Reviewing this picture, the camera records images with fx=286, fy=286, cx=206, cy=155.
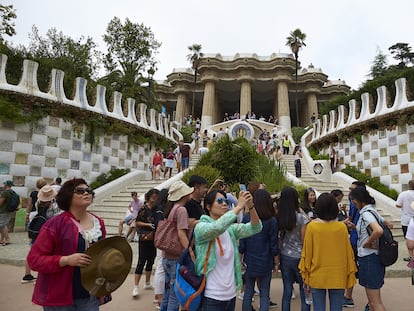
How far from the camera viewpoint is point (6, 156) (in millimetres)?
8969

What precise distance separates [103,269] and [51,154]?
372 inches

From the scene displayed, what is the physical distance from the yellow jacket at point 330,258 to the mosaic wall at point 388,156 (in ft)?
30.3

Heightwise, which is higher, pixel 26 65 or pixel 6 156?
pixel 26 65

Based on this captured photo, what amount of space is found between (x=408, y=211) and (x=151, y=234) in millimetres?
5254

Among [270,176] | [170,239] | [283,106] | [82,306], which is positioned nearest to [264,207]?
[170,239]

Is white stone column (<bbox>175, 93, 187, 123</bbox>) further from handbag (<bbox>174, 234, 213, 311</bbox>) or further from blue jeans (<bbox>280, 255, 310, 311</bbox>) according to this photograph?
handbag (<bbox>174, 234, 213, 311</bbox>)

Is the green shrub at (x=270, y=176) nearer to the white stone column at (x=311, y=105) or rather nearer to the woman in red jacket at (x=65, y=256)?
the woman in red jacket at (x=65, y=256)

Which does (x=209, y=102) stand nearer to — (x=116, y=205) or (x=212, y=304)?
(x=116, y=205)

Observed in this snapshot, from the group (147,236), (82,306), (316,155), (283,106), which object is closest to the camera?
(82,306)

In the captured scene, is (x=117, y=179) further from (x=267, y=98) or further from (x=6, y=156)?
(x=267, y=98)

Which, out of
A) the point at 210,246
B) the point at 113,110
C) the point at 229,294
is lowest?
the point at 229,294

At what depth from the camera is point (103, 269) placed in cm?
195

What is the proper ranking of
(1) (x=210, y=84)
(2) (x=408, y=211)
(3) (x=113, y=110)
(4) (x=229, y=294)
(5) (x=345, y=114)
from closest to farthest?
1. (4) (x=229, y=294)
2. (2) (x=408, y=211)
3. (3) (x=113, y=110)
4. (5) (x=345, y=114)
5. (1) (x=210, y=84)

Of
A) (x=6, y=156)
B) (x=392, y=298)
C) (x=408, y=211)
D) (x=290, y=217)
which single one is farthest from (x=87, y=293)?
(x=6, y=156)
